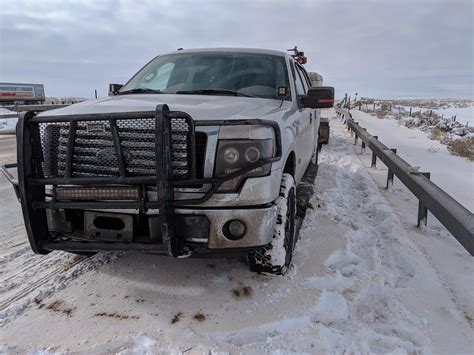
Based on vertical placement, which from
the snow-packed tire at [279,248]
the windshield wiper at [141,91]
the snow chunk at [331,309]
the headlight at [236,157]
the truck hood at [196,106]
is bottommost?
the snow chunk at [331,309]

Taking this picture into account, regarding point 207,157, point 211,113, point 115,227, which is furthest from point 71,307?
point 211,113

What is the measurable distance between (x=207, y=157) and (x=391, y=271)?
2.03 m

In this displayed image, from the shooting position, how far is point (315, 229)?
4.63 meters

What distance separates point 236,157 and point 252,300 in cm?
113

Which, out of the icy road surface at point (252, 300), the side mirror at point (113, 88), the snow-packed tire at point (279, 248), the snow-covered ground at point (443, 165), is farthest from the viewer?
the snow-covered ground at point (443, 165)

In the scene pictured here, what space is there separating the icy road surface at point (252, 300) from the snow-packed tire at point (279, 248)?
14cm

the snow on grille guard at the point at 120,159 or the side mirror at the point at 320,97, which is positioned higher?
the side mirror at the point at 320,97

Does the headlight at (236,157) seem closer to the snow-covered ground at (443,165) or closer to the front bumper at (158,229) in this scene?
the front bumper at (158,229)

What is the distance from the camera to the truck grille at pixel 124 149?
281cm

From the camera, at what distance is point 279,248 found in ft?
10.6

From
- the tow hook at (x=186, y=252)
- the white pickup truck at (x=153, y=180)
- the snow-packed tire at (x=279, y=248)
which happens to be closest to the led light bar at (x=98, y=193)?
the white pickup truck at (x=153, y=180)

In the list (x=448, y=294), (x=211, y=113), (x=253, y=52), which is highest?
(x=253, y=52)

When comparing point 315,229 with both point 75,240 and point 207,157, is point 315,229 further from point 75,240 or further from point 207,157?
point 75,240

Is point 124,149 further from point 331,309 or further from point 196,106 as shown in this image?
point 331,309
